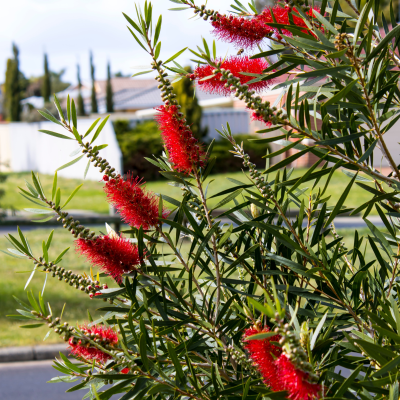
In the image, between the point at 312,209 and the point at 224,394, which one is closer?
the point at 224,394

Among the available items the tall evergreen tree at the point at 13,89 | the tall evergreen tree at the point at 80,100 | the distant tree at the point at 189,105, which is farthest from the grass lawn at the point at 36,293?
the tall evergreen tree at the point at 13,89

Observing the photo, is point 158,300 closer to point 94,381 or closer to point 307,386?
point 94,381

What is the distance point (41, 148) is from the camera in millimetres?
17406

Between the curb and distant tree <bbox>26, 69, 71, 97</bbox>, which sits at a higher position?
distant tree <bbox>26, 69, 71, 97</bbox>

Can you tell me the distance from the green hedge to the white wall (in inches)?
14.5

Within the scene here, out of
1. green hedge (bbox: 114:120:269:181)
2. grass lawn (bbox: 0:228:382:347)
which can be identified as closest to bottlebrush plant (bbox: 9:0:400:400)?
grass lawn (bbox: 0:228:382:347)

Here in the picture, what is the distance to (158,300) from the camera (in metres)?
0.65

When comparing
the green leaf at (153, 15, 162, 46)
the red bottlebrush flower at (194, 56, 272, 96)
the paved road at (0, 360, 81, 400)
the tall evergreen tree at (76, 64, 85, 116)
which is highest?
the tall evergreen tree at (76, 64, 85, 116)

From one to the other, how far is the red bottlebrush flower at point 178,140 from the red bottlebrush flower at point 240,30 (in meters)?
0.14

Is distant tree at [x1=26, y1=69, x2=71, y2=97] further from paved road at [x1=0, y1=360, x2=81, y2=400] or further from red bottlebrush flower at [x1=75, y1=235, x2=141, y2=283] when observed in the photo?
red bottlebrush flower at [x1=75, y1=235, x2=141, y2=283]

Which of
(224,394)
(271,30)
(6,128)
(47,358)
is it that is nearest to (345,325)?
(224,394)

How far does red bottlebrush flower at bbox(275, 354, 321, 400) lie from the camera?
0.42 m

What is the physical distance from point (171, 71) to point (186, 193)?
19 centimetres

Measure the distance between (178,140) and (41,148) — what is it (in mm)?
17907
